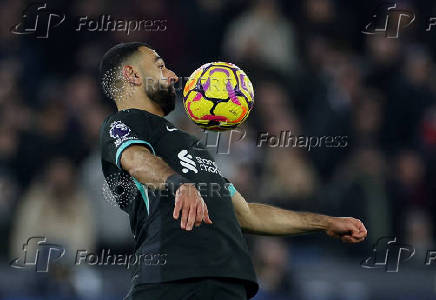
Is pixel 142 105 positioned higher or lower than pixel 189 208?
higher

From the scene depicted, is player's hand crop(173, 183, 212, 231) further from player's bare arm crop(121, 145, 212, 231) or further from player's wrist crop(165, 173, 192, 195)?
player's wrist crop(165, 173, 192, 195)

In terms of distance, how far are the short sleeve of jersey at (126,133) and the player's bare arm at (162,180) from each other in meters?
0.05

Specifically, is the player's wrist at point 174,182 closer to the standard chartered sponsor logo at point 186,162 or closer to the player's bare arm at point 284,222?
the standard chartered sponsor logo at point 186,162

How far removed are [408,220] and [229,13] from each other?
365 centimetres

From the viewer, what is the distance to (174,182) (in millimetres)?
4578

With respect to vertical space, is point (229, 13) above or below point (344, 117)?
above

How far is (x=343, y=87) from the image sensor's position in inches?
428

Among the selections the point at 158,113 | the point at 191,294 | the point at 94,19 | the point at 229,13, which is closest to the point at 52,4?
the point at 94,19

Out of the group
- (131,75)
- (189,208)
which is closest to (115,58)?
(131,75)

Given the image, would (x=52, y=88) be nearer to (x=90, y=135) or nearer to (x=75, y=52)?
(x=75, y=52)

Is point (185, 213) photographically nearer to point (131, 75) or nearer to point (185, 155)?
point (185, 155)

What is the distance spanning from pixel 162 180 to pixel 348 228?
1470mm

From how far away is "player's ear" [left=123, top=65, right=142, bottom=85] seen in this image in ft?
18.4

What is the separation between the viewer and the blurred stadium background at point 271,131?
930 centimetres
